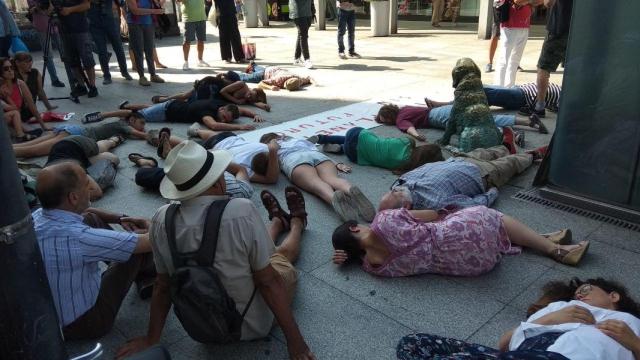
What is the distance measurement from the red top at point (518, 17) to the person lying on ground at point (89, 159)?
520 cm

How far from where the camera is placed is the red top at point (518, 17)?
21.4 ft

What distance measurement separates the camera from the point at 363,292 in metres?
2.92

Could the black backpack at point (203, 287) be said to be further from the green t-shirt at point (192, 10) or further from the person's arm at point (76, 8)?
the green t-shirt at point (192, 10)

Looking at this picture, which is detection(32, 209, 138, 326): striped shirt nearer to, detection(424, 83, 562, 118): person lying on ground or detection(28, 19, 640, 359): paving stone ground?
detection(28, 19, 640, 359): paving stone ground

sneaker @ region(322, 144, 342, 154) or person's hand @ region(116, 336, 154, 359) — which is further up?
sneaker @ region(322, 144, 342, 154)

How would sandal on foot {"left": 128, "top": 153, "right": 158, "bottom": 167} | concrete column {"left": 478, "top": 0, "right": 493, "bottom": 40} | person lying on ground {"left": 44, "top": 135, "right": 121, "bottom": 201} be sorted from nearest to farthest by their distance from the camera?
person lying on ground {"left": 44, "top": 135, "right": 121, "bottom": 201}
sandal on foot {"left": 128, "top": 153, "right": 158, "bottom": 167}
concrete column {"left": 478, "top": 0, "right": 493, "bottom": 40}

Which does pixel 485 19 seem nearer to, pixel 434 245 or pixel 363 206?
pixel 363 206

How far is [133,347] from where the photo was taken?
2.41 meters

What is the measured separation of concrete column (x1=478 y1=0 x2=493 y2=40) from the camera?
491 inches

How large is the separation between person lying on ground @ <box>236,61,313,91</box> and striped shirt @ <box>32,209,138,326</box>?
19.4 ft

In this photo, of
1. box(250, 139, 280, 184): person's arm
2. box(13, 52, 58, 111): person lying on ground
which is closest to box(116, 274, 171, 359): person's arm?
box(250, 139, 280, 184): person's arm

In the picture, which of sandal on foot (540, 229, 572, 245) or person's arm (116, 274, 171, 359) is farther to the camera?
sandal on foot (540, 229, 572, 245)

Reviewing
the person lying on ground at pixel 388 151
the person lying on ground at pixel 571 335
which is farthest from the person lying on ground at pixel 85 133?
the person lying on ground at pixel 571 335

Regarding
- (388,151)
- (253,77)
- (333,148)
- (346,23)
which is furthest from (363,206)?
(346,23)
